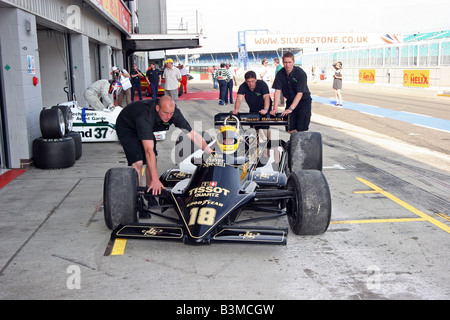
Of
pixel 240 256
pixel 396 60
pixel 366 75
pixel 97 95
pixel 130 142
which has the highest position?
pixel 396 60

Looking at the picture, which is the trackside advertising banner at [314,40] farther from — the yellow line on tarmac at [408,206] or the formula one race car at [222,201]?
the formula one race car at [222,201]

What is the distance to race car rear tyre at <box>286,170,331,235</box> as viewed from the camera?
4695 millimetres

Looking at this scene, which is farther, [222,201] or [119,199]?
[119,199]

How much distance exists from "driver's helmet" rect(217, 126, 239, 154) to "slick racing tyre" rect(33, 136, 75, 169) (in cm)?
374

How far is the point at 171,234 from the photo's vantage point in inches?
171

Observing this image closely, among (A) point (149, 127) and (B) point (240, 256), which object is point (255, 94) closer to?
(A) point (149, 127)

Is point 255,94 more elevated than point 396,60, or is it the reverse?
point 396,60

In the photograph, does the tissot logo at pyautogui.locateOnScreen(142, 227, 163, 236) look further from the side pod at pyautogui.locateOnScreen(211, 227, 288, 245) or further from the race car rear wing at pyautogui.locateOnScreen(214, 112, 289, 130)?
the race car rear wing at pyautogui.locateOnScreen(214, 112, 289, 130)

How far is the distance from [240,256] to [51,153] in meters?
4.94

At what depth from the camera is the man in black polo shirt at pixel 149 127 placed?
515 cm

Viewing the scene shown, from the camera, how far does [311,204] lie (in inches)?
185

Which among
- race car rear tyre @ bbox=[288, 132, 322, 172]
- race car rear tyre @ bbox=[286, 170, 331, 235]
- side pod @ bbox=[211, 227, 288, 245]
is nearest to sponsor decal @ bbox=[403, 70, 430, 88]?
race car rear tyre @ bbox=[288, 132, 322, 172]

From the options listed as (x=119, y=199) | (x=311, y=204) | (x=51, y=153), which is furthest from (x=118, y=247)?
(x=51, y=153)

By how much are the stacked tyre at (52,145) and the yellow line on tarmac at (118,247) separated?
386cm
